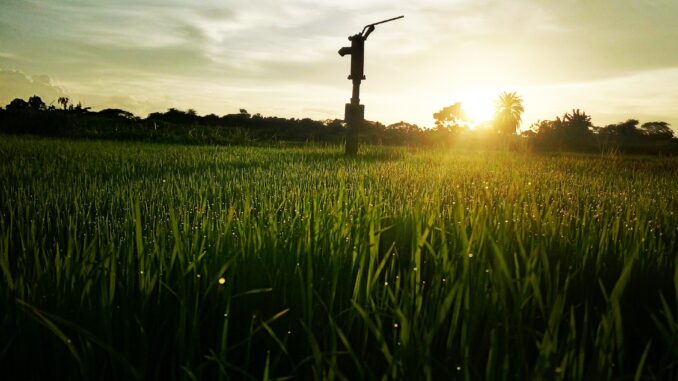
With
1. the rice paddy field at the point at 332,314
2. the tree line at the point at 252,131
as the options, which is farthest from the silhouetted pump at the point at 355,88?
the rice paddy field at the point at 332,314

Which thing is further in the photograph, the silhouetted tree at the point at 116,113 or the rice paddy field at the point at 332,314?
the silhouetted tree at the point at 116,113

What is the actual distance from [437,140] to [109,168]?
45.2ft

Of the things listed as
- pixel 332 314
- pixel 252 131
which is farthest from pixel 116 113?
pixel 332 314

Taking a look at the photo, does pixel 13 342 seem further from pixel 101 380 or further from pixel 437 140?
pixel 437 140

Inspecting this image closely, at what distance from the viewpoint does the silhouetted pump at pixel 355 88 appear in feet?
29.2

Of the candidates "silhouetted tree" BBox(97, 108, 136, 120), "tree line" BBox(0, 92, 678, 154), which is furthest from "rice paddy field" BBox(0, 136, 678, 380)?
"silhouetted tree" BBox(97, 108, 136, 120)

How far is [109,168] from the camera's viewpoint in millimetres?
4711

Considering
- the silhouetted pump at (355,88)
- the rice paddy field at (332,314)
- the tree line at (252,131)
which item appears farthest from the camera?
the tree line at (252,131)

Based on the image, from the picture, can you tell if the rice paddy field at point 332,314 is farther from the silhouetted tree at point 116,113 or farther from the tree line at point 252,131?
the silhouetted tree at point 116,113

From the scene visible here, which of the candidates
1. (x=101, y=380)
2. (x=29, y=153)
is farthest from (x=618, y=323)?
(x=29, y=153)

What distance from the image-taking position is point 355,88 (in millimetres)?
9094

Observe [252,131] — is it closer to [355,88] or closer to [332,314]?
[355,88]

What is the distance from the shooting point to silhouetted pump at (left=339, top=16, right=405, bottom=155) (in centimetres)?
890

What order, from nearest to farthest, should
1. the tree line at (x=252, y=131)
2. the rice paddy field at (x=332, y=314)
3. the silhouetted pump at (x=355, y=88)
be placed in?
the rice paddy field at (x=332, y=314)
the silhouetted pump at (x=355, y=88)
the tree line at (x=252, y=131)
